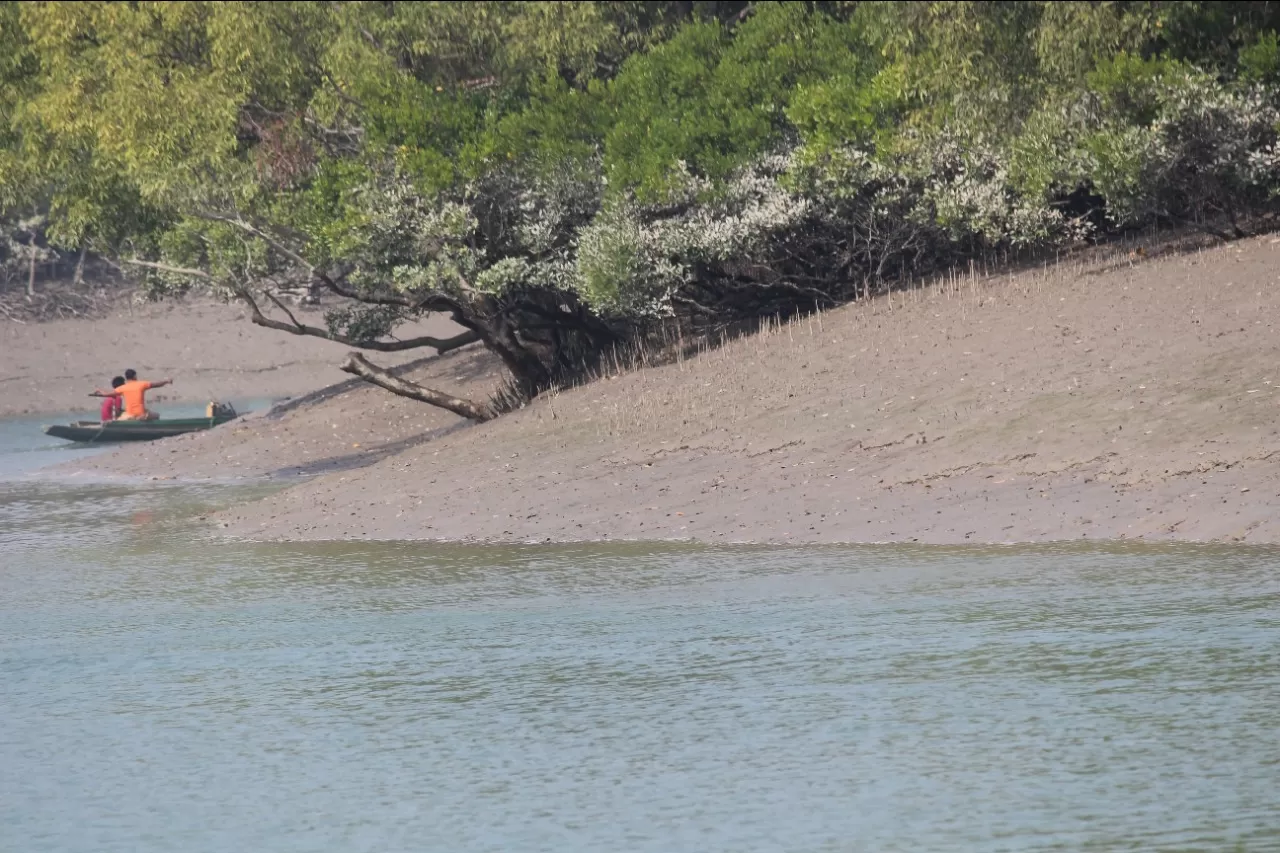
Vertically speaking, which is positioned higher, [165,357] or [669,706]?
[165,357]

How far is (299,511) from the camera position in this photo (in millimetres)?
20812

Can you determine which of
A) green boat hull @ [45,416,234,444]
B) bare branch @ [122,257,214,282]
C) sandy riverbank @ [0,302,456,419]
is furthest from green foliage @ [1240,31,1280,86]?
sandy riverbank @ [0,302,456,419]

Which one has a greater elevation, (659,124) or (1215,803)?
(659,124)

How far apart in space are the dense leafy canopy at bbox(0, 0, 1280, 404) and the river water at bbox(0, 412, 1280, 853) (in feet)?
30.3

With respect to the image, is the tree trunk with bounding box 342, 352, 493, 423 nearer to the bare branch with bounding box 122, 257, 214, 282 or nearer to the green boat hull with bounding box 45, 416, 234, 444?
the bare branch with bounding box 122, 257, 214, 282

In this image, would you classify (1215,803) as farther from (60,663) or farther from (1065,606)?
(60,663)

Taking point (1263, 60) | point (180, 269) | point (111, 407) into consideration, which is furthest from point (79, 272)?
point (1263, 60)

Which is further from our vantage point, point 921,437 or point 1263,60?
point 1263,60

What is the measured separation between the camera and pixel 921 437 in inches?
717

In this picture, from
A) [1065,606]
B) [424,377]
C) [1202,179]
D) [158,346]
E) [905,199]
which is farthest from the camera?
[158,346]

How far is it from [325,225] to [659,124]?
15.8 ft

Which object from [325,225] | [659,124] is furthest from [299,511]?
[659,124]

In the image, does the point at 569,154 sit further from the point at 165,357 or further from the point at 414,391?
the point at 165,357

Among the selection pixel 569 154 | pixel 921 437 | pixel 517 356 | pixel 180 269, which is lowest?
pixel 921 437
